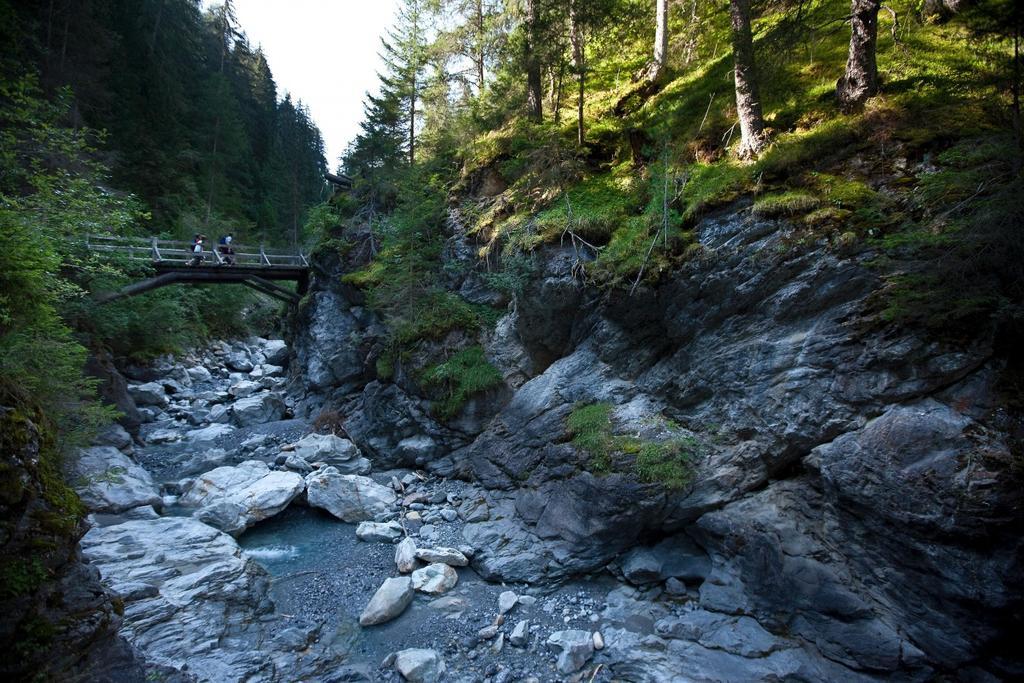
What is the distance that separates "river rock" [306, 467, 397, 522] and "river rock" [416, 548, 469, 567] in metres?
2.30

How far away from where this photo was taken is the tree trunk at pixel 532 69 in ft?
40.4

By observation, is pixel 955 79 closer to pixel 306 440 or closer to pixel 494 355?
pixel 494 355

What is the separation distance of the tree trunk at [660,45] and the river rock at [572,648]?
597 inches

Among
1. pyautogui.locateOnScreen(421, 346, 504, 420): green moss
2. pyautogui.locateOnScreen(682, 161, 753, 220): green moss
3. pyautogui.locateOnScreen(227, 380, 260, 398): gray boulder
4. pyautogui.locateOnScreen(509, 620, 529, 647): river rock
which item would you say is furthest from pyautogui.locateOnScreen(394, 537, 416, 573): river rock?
pyautogui.locateOnScreen(227, 380, 260, 398): gray boulder

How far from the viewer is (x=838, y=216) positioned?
6.96m

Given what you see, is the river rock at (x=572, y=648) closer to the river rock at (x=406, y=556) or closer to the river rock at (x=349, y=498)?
the river rock at (x=406, y=556)

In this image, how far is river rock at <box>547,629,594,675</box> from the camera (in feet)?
20.2

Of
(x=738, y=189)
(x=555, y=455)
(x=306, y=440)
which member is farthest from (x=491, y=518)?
(x=738, y=189)

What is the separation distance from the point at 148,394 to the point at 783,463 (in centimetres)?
2231

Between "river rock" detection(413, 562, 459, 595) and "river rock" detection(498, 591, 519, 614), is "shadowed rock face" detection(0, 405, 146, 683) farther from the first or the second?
"river rock" detection(498, 591, 519, 614)

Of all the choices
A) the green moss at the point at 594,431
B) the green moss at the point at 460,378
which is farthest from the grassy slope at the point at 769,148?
the green moss at the point at 460,378

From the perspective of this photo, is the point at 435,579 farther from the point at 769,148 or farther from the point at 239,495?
the point at 769,148

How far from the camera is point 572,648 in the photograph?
6.32 m

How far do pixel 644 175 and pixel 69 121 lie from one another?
27414mm
